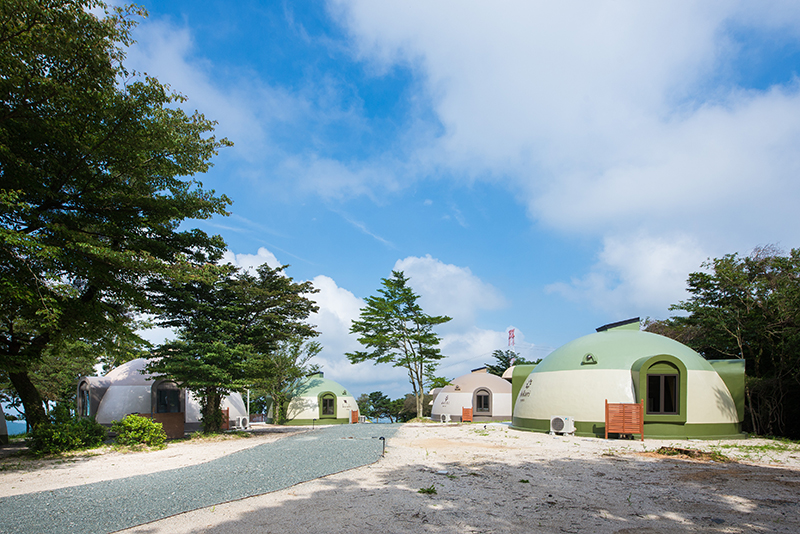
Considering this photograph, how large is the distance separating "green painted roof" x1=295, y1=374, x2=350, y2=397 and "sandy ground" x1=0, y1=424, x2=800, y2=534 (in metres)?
19.5

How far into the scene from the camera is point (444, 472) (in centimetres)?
855

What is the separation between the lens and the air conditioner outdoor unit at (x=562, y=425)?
53.5 feet

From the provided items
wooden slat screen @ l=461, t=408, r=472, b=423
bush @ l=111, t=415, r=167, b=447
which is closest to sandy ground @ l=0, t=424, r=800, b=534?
bush @ l=111, t=415, r=167, b=447

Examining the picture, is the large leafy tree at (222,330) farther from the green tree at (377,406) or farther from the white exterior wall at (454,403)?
the green tree at (377,406)

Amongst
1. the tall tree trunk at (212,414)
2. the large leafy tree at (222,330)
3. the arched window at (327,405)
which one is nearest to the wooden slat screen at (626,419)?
the large leafy tree at (222,330)

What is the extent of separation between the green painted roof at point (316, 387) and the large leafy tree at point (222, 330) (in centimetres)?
1109

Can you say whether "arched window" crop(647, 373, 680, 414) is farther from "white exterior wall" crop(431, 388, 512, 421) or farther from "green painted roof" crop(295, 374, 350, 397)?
"green painted roof" crop(295, 374, 350, 397)

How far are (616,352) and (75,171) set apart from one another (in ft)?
64.5

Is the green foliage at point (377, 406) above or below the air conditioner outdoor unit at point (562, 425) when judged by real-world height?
below

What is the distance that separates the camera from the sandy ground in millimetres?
5422

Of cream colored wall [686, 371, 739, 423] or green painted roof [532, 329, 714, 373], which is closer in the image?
cream colored wall [686, 371, 739, 423]

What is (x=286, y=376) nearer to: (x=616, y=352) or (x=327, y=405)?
(x=327, y=405)

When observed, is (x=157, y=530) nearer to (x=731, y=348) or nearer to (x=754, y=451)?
(x=754, y=451)

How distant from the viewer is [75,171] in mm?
12719
